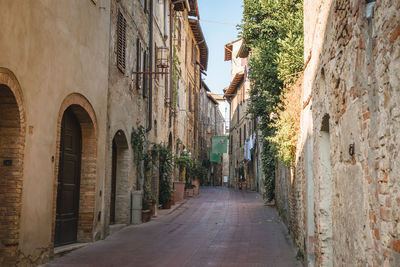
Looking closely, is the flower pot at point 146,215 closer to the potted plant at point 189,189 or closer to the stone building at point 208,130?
the potted plant at point 189,189

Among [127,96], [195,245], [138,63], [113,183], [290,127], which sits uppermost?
[138,63]

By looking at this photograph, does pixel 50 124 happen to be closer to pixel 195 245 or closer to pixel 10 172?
pixel 10 172

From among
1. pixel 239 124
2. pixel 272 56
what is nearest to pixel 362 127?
pixel 272 56

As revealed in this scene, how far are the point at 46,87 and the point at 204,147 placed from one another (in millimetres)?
33504

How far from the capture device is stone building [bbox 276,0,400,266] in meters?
2.81

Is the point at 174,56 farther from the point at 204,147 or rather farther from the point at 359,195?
the point at 204,147

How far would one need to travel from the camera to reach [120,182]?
12180 mm

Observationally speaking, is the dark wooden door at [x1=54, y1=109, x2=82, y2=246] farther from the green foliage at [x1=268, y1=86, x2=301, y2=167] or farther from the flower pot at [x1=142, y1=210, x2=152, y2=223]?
the green foliage at [x1=268, y1=86, x2=301, y2=167]

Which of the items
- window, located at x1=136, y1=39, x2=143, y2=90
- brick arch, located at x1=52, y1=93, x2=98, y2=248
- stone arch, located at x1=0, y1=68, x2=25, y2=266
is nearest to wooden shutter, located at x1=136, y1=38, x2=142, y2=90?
window, located at x1=136, y1=39, x2=143, y2=90

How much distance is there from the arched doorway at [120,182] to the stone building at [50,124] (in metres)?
2.06

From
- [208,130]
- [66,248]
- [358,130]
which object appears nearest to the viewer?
[358,130]

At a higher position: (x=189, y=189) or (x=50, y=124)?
(x=50, y=124)

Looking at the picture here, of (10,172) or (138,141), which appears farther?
(138,141)

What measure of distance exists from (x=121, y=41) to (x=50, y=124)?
480 cm
